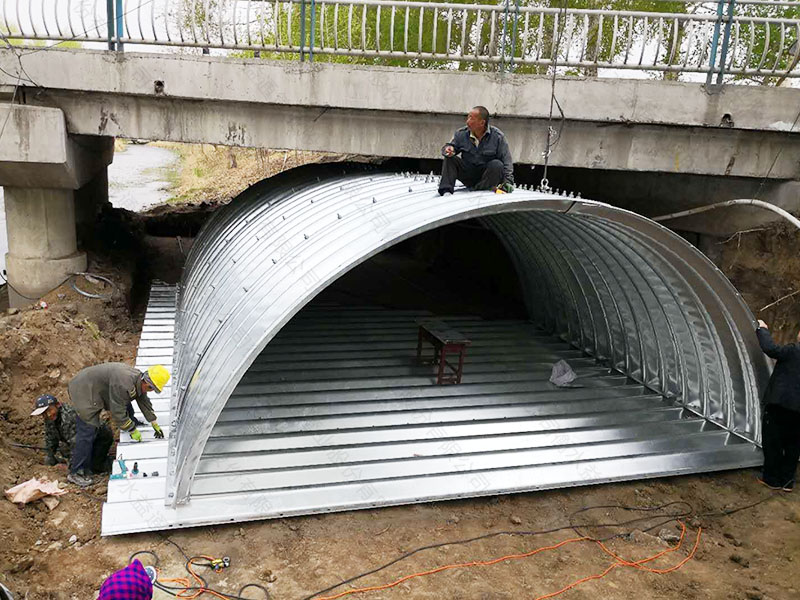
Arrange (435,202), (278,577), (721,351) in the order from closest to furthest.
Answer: (278,577), (435,202), (721,351)

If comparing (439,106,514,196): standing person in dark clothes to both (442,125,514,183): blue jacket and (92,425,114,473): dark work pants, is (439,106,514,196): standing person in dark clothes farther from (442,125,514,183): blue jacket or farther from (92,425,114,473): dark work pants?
(92,425,114,473): dark work pants

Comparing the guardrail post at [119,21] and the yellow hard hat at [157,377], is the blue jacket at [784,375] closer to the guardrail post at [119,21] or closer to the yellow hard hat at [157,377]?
the yellow hard hat at [157,377]

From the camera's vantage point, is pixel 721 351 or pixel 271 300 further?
pixel 721 351

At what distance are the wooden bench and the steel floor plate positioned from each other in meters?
0.18

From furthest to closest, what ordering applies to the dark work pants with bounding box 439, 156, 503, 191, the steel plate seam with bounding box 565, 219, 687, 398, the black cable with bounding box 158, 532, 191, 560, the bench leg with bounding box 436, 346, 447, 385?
the bench leg with bounding box 436, 346, 447, 385 → the steel plate seam with bounding box 565, 219, 687, 398 → the dark work pants with bounding box 439, 156, 503, 191 → the black cable with bounding box 158, 532, 191, 560

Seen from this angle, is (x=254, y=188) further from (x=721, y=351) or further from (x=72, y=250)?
(x=721, y=351)

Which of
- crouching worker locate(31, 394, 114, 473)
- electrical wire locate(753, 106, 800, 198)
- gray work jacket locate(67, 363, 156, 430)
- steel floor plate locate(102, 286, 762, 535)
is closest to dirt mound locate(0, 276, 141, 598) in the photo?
crouching worker locate(31, 394, 114, 473)

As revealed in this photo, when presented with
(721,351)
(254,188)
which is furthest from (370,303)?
(721,351)

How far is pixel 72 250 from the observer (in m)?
11.5

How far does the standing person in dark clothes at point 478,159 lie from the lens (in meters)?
7.00

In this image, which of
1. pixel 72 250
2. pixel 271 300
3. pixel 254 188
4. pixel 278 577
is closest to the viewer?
pixel 278 577

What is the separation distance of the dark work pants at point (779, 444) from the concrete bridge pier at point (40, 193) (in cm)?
994

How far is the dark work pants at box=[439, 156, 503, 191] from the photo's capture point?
697 cm

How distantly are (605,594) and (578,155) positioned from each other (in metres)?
6.47
